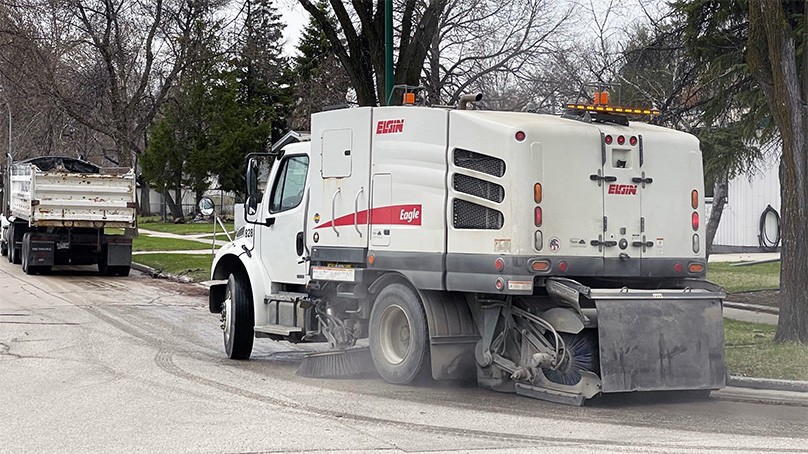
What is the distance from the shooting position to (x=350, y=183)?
10.7 m

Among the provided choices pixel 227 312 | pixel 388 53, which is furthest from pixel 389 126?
pixel 388 53

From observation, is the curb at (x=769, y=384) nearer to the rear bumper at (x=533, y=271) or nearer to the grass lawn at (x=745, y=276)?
the rear bumper at (x=533, y=271)

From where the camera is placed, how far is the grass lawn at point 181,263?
2575cm

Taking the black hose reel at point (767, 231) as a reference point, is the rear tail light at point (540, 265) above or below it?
below

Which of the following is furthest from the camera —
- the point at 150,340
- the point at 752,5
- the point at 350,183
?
the point at 150,340

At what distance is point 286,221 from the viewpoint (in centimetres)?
1183

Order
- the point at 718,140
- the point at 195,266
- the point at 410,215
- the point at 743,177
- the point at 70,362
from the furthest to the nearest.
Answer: the point at 743,177, the point at 195,266, the point at 718,140, the point at 70,362, the point at 410,215

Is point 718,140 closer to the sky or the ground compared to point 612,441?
closer to the sky

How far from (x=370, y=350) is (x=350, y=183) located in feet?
5.80

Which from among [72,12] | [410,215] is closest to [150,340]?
[410,215]

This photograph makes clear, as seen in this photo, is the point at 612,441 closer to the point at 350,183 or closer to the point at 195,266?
the point at 350,183

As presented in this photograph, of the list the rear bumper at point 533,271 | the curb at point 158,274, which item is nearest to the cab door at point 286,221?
the rear bumper at point 533,271

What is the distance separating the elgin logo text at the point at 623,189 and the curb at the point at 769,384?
6.83ft

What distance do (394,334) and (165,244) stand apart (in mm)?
28475
